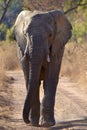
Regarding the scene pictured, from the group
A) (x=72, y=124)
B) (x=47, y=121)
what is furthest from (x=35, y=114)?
(x=72, y=124)

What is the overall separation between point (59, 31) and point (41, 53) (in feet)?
4.73

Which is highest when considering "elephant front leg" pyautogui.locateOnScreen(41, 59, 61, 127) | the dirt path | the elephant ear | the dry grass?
the elephant ear

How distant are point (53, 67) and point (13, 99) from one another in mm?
5416

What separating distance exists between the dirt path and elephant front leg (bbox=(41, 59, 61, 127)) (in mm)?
228

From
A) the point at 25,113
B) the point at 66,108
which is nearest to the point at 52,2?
the point at 66,108

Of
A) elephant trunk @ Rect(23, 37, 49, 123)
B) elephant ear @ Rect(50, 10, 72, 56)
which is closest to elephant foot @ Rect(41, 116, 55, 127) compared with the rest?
elephant trunk @ Rect(23, 37, 49, 123)

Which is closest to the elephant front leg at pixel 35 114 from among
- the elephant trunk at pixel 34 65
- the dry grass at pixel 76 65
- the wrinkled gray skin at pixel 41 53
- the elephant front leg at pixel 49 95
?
the wrinkled gray skin at pixel 41 53

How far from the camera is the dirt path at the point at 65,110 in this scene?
10921mm

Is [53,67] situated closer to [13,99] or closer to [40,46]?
[40,46]

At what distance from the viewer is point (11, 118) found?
12.2 meters

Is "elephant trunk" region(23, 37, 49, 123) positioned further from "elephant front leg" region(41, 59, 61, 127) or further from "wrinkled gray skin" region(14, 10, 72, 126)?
"elephant front leg" region(41, 59, 61, 127)

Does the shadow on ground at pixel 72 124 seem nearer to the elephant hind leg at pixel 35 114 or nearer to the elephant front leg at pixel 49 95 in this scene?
the elephant front leg at pixel 49 95

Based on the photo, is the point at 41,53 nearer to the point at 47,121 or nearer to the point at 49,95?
the point at 49,95

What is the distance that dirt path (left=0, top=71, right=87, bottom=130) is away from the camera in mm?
10921
